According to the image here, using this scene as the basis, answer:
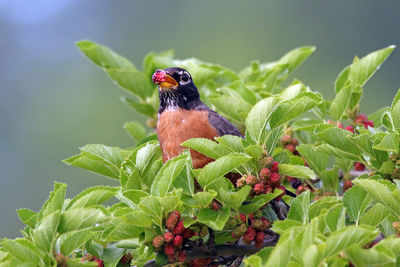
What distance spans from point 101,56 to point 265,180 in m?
1.82

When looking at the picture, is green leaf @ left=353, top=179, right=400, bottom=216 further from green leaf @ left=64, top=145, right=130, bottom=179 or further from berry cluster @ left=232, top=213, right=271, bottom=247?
green leaf @ left=64, top=145, right=130, bottom=179

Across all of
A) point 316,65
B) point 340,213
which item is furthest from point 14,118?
point 340,213

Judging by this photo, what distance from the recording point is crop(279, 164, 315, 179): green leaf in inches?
98.0

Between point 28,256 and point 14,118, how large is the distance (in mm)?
14578

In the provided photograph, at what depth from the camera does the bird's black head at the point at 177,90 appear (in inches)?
146

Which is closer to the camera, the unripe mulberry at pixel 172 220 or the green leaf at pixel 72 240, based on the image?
the green leaf at pixel 72 240

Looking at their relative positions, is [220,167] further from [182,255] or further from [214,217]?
[182,255]

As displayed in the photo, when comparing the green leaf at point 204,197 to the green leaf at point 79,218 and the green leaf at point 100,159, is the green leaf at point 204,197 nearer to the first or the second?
the green leaf at point 79,218

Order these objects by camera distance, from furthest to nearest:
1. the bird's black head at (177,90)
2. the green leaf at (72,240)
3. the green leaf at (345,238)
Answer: the bird's black head at (177,90), the green leaf at (72,240), the green leaf at (345,238)

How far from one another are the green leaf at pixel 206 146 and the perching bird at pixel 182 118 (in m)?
0.59

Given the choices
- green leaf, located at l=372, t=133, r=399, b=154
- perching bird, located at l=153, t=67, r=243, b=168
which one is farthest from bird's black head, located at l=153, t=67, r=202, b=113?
green leaf, located at l=372, t=133, r=399, b=154

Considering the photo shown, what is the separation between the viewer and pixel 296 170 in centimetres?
255

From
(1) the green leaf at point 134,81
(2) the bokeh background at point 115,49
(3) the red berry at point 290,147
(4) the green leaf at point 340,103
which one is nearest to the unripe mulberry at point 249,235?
(4) the green leaf at point 340,103

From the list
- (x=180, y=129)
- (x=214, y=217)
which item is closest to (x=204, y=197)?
(x=214, y=217)
